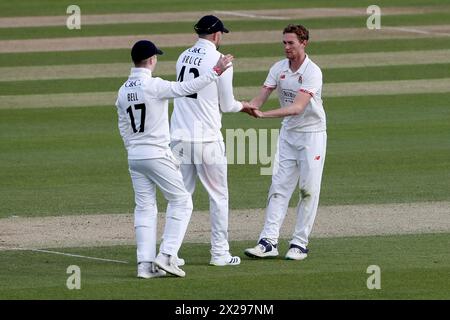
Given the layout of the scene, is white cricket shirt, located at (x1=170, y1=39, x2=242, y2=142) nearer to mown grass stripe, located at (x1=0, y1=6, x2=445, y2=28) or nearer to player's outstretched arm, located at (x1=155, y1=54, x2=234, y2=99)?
player's outstretched arm, located at (x1=155, y1=54, x2=234, y2=99)

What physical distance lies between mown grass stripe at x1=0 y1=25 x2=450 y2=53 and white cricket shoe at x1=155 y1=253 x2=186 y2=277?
56.7ft

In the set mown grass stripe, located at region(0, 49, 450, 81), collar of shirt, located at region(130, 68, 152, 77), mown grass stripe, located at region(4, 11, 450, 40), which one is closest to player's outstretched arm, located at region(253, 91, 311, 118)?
collar of shirt, located at region(130, 68, 152, 77)

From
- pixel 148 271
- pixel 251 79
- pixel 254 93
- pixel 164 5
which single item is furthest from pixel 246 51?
pixel 148 271

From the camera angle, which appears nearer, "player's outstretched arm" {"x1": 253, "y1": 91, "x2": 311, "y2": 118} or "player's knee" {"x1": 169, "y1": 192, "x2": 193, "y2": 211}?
"player's knee" {"x1": 169, "y1": 192, "x2": 193, "y2": 211}

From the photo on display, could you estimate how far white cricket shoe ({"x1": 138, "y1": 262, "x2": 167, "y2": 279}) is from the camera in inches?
404

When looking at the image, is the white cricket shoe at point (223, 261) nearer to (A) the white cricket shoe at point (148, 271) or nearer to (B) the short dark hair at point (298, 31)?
(A) the white cricket shoe at point (148, 271)

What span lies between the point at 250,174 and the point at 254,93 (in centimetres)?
614

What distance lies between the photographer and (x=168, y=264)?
402 inches

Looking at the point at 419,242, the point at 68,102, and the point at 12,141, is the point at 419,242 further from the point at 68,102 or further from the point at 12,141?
the point at 68,102

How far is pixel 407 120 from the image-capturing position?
64.0 feet

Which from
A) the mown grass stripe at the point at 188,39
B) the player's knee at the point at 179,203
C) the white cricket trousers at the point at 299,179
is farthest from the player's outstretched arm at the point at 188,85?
the mown grass stripe at the point at 188,39

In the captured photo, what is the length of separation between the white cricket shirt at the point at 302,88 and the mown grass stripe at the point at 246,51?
47.1 feet
